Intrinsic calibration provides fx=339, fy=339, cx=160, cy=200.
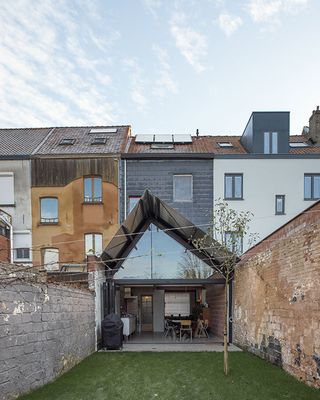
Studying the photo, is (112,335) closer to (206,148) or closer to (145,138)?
(206,148)

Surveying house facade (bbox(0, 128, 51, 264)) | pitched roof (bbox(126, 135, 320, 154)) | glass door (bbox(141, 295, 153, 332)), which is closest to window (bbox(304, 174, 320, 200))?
pitched roof (bbox(126, 135, 320, 154))

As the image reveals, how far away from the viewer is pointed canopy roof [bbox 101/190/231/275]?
11.3 m

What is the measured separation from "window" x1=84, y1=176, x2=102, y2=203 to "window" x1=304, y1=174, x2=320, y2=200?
9.66m

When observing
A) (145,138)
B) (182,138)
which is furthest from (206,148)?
(145,138)

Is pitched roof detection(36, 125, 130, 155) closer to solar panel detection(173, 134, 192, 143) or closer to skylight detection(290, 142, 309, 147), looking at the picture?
solar panel detection(173, 134, 192, 143)

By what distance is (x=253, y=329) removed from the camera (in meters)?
9.39

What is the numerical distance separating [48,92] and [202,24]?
16.4ft

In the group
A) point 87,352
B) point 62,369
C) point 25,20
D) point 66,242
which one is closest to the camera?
point 62,369

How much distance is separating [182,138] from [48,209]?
7872 mm

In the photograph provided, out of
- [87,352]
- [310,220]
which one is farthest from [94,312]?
[310,220]

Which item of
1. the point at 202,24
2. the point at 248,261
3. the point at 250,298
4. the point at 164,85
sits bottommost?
the point at 250,298

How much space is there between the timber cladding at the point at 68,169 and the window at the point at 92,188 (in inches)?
11.5

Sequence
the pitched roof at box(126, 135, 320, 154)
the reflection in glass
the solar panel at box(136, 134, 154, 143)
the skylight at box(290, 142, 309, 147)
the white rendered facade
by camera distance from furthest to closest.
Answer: the solar panel at box(136, 134, 154, 143), the skylight at box(290, 142, 309, 147), the pitched roof at box(126, 135, 320, 154), the white rendered facade, the reflection in glass

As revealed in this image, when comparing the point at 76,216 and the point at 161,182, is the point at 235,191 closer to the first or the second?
the point at 161,182
